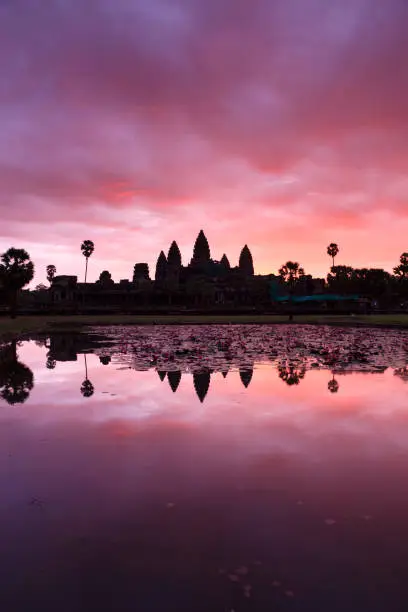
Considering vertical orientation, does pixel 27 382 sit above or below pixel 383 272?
below

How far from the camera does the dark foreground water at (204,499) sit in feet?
13.6

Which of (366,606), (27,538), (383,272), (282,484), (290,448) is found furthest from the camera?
(383,272)

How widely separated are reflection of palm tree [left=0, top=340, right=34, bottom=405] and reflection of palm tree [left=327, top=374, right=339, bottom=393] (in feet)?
25.4

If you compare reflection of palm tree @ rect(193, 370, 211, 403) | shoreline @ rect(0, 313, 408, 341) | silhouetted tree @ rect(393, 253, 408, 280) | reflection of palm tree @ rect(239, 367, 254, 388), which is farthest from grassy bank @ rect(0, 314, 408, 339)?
silhouetted tree @ rect(393, 253, 408, 280)

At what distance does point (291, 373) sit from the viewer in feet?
51.4

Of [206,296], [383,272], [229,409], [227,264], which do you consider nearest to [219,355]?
[229,409]

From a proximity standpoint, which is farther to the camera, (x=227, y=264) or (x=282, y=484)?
(x=227, y=264)

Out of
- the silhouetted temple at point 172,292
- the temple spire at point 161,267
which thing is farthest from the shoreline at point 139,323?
the temple spire at point 161,267

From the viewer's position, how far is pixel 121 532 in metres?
5.06

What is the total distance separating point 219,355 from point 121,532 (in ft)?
49.5

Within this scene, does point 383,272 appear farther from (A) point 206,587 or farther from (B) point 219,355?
(A) point 206,587

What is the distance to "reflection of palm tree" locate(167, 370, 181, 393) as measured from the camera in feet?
43.7

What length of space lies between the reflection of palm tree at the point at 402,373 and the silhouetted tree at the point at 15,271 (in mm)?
58627

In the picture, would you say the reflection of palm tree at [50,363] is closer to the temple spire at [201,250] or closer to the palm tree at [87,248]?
the palm tree at [87,248]
